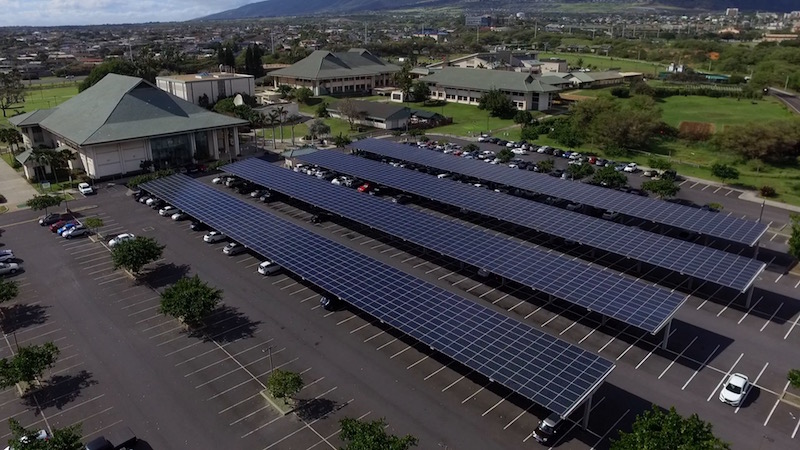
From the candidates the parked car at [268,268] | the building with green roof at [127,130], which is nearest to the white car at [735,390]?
the parked car at [268,268]

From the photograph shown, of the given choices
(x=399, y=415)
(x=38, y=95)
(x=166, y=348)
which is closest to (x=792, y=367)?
(x=399, y=415)

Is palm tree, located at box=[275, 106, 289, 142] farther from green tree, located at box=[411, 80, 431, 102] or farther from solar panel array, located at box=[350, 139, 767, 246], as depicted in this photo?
green tree, located at box=[411, 80, 431, 102]

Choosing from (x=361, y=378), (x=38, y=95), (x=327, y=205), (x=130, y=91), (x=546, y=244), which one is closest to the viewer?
(x=361, y=378)

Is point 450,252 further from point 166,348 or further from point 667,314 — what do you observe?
point 166,348

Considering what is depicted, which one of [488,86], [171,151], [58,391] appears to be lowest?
[58,391]

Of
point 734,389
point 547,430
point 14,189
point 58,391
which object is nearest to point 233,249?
point 58,391

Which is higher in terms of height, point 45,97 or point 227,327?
point 45,97

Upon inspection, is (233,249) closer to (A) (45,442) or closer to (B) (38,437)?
(B) (38,437)

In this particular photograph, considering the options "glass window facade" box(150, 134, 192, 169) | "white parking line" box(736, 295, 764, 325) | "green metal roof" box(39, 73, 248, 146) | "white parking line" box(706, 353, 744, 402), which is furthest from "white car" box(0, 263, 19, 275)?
"white parking line" box(736, 295, 764, 325)
